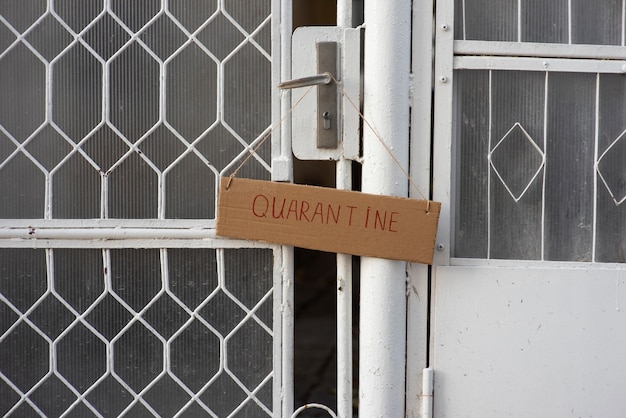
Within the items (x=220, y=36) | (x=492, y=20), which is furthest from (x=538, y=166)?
(x=220, y=36)

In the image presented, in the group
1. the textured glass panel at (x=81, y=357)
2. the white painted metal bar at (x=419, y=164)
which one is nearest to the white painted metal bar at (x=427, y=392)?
the white painted metal bar at (x=419, y=164)

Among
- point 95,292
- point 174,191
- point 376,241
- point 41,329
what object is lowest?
point 41,329

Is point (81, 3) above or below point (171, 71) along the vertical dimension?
above

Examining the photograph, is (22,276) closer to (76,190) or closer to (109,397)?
(76,190)

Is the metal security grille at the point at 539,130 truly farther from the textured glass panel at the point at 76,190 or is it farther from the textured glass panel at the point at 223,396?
the textured glass panel at the point at 76,190

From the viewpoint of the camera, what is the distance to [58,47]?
1612mm

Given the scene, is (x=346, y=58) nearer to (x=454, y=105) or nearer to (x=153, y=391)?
(x=454, y=105)

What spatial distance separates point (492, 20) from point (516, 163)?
1.24 ft

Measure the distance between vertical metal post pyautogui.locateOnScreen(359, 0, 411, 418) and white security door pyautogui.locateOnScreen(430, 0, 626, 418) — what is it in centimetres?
10

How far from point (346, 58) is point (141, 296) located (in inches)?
32.6

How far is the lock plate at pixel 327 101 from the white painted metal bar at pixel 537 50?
0.32m

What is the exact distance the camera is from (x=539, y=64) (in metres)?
1.60

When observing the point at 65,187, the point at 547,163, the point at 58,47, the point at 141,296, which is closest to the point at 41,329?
the point at 141,296

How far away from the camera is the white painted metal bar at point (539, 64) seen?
1.60 metres
